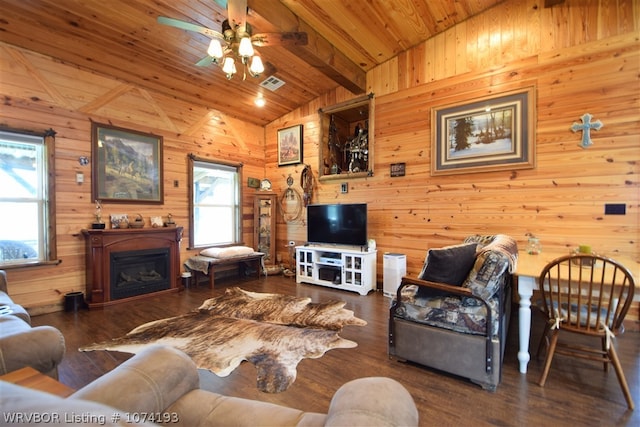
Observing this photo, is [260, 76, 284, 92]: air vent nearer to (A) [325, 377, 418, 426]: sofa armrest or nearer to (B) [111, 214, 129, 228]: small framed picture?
(B) [111, 214, 129, 228]: small framed picture

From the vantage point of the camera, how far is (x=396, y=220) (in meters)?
4.43

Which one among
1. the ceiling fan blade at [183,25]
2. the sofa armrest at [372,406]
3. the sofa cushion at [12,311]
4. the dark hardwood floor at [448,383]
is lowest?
the dark hardwood floor at [448,383]

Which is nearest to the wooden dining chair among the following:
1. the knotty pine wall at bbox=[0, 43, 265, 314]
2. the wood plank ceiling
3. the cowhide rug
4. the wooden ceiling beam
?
the cowhide rug

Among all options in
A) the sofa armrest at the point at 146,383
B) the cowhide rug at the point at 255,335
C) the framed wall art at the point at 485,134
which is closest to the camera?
the sofa armrest at the point at 146,383

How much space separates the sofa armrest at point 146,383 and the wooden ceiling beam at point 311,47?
3210 millimetres

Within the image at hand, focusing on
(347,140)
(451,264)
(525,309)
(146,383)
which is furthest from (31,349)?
(347,140)

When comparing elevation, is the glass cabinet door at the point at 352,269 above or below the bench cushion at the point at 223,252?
below

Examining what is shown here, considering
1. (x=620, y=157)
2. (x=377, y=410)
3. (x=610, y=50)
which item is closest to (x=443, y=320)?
(x=377, y=410)

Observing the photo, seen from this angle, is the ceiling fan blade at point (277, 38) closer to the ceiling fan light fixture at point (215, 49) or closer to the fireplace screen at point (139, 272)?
the ceiling fan light fixture at point (215, 49)

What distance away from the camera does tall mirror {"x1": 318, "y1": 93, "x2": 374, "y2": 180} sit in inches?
187

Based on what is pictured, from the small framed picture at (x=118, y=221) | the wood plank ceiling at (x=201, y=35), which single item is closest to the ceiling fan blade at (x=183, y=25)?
the wood plank ceiling at (x=201, y=35)

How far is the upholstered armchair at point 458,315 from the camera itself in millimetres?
1979

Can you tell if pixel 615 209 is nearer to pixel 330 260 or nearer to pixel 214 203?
pixel 330 260

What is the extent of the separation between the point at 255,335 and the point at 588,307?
2657mm
